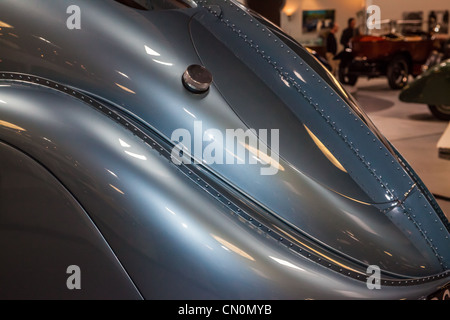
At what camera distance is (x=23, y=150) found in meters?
1.60

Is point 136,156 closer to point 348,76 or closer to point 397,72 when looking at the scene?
point 348,76

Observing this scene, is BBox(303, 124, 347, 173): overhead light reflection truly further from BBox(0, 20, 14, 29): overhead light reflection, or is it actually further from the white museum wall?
the white museum wall

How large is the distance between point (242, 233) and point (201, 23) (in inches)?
32.3

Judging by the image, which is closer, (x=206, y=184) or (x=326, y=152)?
(x=206, y=184)

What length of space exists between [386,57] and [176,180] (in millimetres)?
12198

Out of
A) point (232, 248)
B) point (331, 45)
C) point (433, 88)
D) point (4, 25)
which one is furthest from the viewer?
point (331, 45)

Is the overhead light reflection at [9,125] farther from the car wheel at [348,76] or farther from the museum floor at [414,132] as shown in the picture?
the car wheel at [348,76]

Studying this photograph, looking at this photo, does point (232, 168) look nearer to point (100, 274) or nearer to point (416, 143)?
point (100, 274)

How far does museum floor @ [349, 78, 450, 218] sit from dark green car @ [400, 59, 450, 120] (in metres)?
0.43

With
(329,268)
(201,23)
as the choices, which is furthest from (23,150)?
(329,268)

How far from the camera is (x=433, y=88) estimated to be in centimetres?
768

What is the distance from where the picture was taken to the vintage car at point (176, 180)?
1526mm

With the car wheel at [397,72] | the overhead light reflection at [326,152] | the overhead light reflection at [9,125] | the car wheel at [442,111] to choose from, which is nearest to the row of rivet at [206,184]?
the overhead light reflection at [9,125]

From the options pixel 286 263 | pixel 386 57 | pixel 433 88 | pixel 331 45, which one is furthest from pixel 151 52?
pixel 386 57
